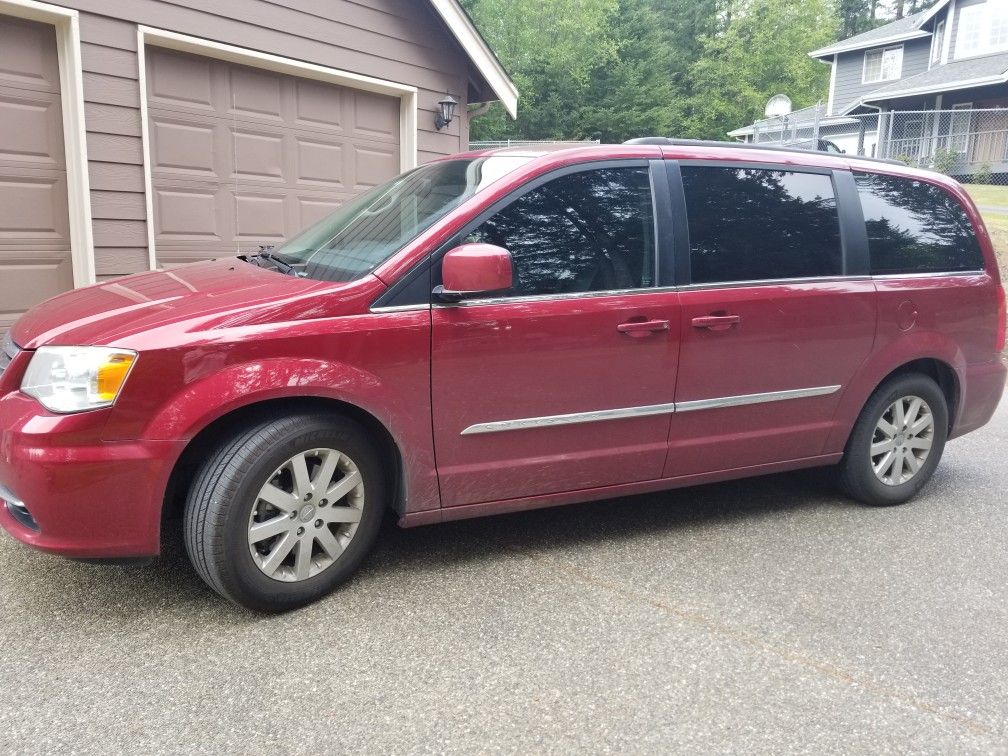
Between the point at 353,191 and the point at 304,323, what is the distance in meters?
5.42

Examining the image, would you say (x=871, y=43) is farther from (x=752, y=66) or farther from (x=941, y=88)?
(x=752, y=66)

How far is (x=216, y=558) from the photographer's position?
Answer: 2734mm

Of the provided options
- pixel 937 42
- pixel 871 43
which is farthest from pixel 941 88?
pixel 871 43

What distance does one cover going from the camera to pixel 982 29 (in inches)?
1085

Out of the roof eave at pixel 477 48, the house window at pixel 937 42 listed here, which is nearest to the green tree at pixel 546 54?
the house window at pixel 937 42

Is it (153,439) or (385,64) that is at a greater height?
(385,64)

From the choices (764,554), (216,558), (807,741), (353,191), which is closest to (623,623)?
(807,741)

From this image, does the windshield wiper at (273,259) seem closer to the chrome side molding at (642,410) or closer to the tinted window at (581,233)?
the tinted window at (581,233)

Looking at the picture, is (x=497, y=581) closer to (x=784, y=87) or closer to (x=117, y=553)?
(x=117, y=553)

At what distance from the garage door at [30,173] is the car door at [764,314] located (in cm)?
476

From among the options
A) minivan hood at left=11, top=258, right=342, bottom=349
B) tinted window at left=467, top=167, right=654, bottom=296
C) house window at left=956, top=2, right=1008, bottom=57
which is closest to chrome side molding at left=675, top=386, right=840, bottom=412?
tinted window at left=467, top=167, right=654, bottom=296

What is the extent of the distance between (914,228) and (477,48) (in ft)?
18.4

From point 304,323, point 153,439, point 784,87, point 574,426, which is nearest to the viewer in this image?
point 153,439

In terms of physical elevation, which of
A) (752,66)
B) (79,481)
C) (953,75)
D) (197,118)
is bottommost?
(79,481)
